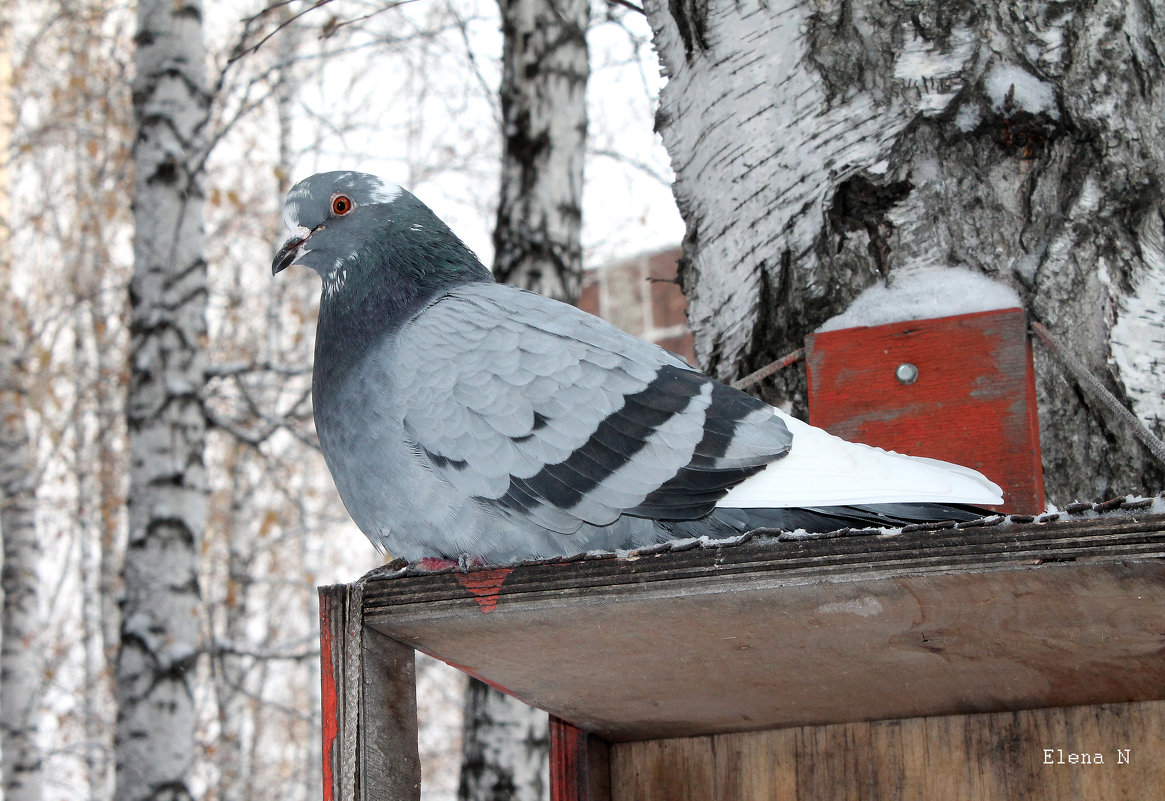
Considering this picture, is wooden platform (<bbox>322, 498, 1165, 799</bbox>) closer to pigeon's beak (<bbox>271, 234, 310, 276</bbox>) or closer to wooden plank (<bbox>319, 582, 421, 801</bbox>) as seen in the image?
wooden plank (<bbox>319, 582, 421, 801</bbox>)

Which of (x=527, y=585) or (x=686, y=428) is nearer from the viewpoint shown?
(x=527, y=585)

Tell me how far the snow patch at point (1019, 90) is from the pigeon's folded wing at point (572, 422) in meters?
0.82

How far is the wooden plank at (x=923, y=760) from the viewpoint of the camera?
69.7 inches

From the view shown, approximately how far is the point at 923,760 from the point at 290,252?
1.61m

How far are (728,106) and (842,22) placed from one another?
11.2 inches

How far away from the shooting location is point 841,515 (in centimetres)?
166

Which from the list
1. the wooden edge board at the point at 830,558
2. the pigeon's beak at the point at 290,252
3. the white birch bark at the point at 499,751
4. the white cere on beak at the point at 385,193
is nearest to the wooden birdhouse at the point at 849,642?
the wooden edge board at the point at 830,558

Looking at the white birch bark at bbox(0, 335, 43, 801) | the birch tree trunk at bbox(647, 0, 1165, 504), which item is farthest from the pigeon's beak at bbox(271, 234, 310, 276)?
the white birch bark at bbox(0, 335, 43, 801)

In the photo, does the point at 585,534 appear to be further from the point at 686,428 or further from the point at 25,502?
the point at 25,502

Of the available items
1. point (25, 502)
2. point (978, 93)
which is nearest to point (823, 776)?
point (978, 93)

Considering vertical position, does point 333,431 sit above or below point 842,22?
below

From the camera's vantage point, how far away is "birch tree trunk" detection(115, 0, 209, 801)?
14.6 feet

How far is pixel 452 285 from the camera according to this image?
2.19 meters
